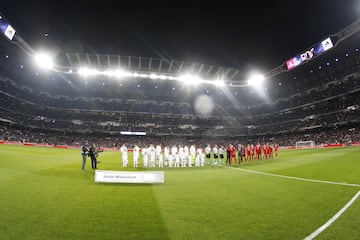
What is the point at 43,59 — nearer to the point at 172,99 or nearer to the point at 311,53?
the point at 172,99

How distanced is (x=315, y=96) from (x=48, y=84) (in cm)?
7480

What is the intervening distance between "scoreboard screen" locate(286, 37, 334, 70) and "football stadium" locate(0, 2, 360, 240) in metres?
0.23

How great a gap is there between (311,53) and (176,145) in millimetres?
37789

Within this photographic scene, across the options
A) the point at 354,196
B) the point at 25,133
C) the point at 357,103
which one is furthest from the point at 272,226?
the point at 25,133

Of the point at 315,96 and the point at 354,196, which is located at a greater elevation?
the point at 315,96

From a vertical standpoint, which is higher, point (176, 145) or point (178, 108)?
point (178, 108)

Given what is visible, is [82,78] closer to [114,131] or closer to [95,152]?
[114,131]

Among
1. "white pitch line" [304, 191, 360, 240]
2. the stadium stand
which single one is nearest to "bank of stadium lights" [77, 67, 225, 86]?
the stadium stand

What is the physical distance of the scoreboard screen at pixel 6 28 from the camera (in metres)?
39.5

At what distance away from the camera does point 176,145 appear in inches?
2525

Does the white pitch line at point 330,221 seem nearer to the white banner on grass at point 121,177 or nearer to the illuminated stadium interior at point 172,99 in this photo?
the white banner on grass at point 121,177

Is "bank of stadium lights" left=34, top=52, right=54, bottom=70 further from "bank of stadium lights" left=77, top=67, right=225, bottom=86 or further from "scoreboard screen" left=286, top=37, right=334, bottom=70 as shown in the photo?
"scoreboard screen" left=286, top=37, right=334, bottom=70

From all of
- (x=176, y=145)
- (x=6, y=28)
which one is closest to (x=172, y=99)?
(x=176, y=145)

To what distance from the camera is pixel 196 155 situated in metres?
23.0
